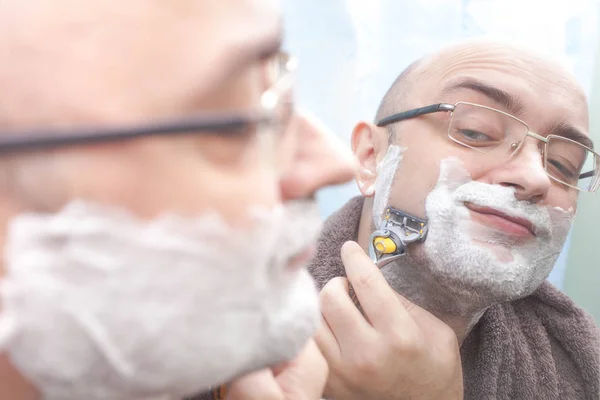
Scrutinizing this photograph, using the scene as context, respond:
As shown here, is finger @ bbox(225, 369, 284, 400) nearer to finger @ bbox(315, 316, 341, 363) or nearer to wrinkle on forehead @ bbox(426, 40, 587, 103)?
finger @ bbox(315, 316, 341, 363)

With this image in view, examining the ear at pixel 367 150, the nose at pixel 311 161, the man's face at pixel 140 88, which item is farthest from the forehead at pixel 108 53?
the ear at pixel 367 150

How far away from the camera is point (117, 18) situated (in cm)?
39

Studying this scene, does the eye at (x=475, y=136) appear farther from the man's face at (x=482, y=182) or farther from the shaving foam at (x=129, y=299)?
the shaving foam at (x=129, y=299)

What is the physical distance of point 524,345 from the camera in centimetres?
119

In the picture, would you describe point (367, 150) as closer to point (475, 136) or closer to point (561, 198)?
point (475, 136)

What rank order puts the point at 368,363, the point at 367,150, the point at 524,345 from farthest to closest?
the point at 524,345
the point at 367,150
the point at 368,363

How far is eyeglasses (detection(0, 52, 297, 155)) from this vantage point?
1.23 ft

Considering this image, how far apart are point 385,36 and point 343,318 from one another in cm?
84

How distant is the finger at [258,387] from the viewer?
0.64 metres

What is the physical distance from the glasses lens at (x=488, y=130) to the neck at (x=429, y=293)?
22 cm

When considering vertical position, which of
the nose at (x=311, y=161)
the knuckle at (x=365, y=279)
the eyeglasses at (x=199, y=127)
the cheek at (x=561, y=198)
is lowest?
the knuckle at (x=365, y=279)

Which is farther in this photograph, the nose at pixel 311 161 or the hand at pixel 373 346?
the hand at pixel 373 346

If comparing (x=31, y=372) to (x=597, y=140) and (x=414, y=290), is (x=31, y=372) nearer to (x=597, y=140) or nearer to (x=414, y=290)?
(x=414, y=290)

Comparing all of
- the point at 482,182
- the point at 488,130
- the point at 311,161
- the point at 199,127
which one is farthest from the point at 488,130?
the point at 199,127
